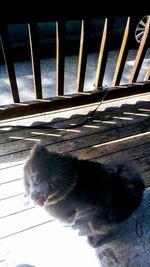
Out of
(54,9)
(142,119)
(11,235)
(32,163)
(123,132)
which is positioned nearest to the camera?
(32,163)

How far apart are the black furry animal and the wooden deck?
0.28 metres

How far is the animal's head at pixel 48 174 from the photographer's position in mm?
1470

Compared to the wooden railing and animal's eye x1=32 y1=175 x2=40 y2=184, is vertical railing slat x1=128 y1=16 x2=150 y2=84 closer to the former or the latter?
the wooden railing

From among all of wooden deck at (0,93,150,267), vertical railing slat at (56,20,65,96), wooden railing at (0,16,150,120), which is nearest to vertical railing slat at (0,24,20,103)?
wooden railing at (0,16,150,120)

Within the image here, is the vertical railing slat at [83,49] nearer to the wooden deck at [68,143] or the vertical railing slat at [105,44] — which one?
the vertical railing slat at [105,44]

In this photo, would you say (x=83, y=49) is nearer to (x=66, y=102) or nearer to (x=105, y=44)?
(x=105, y=44)

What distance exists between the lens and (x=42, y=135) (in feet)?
7.82

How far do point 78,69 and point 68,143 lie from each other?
26.2 inches

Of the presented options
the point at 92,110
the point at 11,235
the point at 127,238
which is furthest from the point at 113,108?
the point at 11,235

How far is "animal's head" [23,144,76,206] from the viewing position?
1.47 m

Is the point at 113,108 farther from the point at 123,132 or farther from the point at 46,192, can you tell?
the point at 46,192

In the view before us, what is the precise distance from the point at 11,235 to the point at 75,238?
0.44 metres

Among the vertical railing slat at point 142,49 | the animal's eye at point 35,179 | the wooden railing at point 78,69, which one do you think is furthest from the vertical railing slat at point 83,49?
the animal's eye at point 35,179

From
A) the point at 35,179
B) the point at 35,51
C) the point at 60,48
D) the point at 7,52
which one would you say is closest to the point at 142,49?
the point at 60,48
